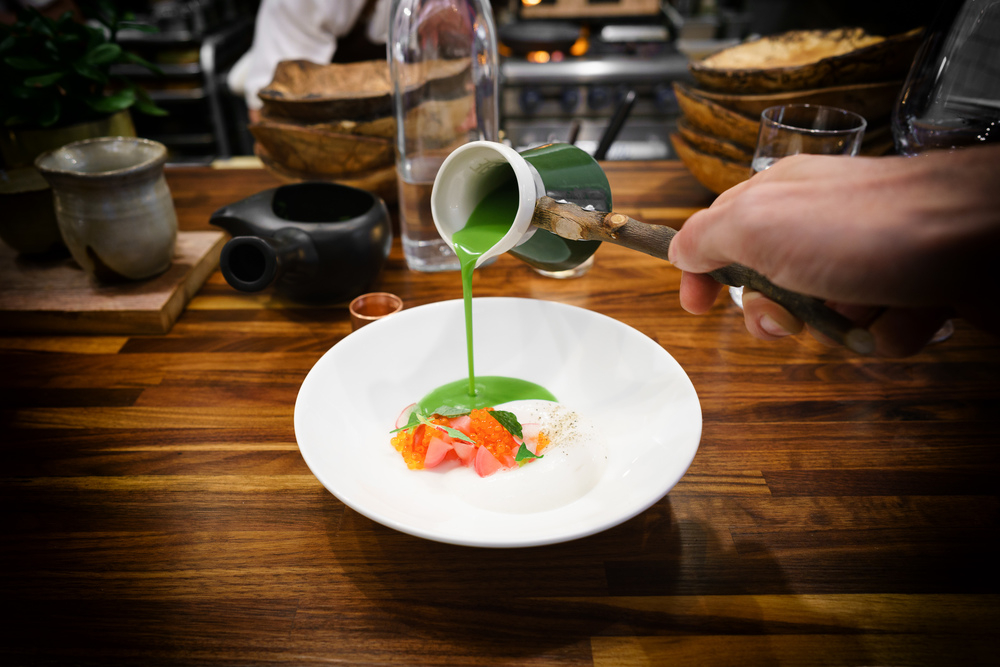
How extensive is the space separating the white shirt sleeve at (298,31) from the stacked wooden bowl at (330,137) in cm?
157

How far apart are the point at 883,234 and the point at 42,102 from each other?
5.12 ft

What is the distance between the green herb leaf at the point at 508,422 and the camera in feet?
2.88

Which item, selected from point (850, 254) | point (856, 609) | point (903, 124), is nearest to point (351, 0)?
point (903, 124)

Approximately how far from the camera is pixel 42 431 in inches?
36.9

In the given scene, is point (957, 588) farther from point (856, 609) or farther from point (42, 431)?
point (42, 431)

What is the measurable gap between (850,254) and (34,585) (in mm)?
990

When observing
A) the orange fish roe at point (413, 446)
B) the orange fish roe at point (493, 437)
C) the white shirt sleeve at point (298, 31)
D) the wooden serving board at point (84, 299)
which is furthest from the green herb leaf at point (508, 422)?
the white shirt sleeve at point (298, 31)

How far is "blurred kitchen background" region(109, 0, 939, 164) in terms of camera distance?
3053mm

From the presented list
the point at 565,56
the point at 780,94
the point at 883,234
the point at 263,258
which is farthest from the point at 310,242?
the point at 565,56

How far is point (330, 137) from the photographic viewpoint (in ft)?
4.46

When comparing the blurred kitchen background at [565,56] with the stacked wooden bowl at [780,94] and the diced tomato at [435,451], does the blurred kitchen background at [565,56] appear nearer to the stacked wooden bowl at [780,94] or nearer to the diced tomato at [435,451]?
the stacked wooden bowl at [780,94]

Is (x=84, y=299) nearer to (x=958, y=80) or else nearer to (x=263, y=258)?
(x=263, y=258)

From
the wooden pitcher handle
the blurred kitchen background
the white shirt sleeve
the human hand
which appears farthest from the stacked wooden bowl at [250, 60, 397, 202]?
the white shirt sleeve

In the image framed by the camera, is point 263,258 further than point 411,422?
Yes
